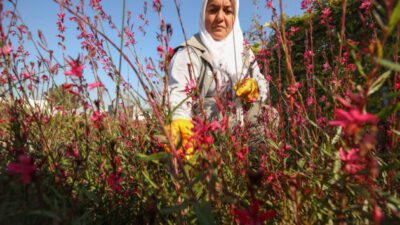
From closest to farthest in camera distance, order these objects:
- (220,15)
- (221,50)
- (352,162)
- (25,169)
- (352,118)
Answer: (352,118), (352,162), (25,169), (220,15), (221,50)

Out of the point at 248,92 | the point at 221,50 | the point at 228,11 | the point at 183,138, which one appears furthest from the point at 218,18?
the point at 183,138

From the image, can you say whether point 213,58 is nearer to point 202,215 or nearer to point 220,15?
point 220,15

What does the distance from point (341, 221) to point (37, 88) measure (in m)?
2.17

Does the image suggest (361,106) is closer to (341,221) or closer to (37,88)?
(341,221)

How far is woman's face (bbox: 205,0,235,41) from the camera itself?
9.09 feet

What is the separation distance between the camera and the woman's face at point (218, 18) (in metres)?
2.77

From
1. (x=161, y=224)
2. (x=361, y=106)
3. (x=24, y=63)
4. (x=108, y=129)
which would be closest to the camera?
(x=361, y=106)

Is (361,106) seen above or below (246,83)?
below

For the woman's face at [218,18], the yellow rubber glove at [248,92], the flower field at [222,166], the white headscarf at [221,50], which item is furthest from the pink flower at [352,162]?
the woman's face at [218,18]

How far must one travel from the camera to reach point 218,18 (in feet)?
9.11

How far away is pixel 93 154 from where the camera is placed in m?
2.09

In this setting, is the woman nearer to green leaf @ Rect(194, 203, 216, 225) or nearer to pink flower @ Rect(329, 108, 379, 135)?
green leaf @ Rect(194, 203, 216, 225)

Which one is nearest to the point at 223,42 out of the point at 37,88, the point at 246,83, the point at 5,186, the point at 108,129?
the point at 246,83

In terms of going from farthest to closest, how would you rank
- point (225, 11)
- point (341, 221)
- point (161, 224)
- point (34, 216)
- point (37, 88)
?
1. point (225, 11)
2. point (37, 88)
3. point (34, 216)
4. point (161, 224)
5. point (341, 221)
